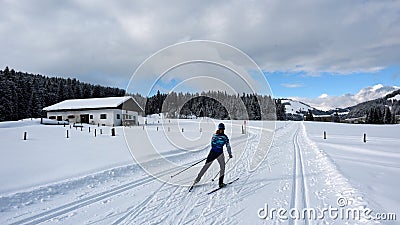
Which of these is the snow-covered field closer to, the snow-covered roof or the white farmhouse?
the white farmhouse

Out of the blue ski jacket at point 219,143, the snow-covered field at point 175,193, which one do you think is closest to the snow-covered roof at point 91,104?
the snow-covered field at point 175,193

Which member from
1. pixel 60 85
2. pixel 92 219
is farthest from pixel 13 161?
pixel 60 85

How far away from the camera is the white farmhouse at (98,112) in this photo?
48.2m

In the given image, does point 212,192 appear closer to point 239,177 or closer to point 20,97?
point 239,177

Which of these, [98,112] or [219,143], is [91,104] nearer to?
[98,112]

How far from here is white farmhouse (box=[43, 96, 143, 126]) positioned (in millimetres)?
48188

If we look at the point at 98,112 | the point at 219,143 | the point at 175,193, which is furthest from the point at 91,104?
the point at 175,193

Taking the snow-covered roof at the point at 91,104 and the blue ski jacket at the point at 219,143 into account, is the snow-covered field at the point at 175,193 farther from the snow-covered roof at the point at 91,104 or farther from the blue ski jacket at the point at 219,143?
the snow-covered roof at the point at 91,104

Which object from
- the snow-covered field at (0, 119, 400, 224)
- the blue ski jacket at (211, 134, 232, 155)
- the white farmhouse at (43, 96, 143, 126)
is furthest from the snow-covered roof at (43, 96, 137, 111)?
the blue ski jacket at (211, 134, 232, 155)

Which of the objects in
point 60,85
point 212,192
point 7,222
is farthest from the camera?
point 60,85

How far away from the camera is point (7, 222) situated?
5.31 m

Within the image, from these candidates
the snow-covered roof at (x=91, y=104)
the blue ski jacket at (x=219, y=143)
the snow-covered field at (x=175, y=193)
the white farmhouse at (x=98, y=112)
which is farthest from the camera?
the snow-covered roof at (x=91, y=104)

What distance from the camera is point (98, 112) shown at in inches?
1930

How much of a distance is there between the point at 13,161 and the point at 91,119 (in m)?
40.6
